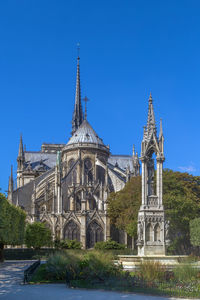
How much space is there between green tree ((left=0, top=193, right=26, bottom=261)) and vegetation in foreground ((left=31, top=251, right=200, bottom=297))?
53.2ft

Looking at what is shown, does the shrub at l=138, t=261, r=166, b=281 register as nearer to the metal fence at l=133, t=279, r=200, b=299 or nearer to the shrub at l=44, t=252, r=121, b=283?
the metal fence at l=133, t=279, r=200, b=299

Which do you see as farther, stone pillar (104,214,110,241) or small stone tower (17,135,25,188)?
small stone tower (17,135,25,188)

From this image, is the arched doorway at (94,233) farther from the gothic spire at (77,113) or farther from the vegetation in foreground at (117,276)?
the gothic spire at (77,113)

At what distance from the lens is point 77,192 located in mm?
75000

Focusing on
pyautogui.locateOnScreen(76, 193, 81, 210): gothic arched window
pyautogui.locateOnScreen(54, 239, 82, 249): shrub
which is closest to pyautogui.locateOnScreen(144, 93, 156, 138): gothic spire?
pyautogui.locateOnScreen(54, 239, 82, 249): shrub

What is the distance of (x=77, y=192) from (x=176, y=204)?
33.2 metres

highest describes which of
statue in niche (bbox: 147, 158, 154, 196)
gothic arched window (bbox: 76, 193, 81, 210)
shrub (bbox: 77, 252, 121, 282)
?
statue in niche (bbox: 147, 158, 154, 196)

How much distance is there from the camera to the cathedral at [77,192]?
67.2 metres

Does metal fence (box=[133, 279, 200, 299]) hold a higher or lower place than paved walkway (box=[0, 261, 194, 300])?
higher

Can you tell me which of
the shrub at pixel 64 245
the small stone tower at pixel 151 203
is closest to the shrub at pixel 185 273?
the small stone tower at pixel 151 203

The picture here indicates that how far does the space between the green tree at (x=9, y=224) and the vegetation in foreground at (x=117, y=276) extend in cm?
1621

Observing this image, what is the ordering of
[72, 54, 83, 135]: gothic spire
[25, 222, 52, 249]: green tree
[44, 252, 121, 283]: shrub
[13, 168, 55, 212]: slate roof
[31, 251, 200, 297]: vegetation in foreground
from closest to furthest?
[31, 251, 200, 297]: vegetation in foreground, [44, 252, 121, 283]: shrub, [25, 222, 52, 249]: green tree, [13, 168, 55, 212]: slate roof, [72, 54, 83, 135]: gothic spire

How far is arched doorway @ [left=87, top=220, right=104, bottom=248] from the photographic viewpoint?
2632 inches

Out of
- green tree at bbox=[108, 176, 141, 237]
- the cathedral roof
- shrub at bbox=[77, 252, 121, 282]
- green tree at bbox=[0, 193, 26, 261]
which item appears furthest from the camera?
the cathedral roof
